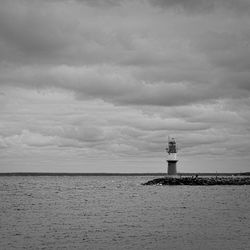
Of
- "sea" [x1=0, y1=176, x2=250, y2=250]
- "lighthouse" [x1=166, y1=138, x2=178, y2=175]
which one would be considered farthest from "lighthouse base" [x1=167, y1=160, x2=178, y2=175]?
"sea" [x1=0, y1=176, x2=250, y2=250]

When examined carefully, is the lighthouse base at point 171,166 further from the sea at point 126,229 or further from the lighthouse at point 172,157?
the sea at point 126,229

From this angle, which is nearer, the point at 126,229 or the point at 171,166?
the point at 126,229

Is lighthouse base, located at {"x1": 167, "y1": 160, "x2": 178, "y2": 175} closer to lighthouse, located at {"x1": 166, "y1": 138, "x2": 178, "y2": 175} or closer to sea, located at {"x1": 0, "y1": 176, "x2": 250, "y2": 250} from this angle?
lighthouse, located at {"x1": 166, "y1": 138, "x2": 178, "y2": 175}

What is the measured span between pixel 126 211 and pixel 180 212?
15.6ft

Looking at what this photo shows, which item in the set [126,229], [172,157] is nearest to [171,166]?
[172,157]

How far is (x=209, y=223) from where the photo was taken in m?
31.9

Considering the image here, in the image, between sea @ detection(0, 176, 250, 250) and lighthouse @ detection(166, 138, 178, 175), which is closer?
sea @ detection(0, 176, 250, 250)

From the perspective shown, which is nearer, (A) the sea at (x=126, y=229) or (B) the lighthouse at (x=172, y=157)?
(A) the sea at (x=126, y=229)

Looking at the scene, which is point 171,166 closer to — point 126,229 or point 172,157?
point 172,157

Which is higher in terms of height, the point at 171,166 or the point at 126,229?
the point at 171,166

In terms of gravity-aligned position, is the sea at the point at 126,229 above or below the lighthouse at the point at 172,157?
below

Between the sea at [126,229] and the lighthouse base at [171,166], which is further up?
the lighthouse base at [171,166]

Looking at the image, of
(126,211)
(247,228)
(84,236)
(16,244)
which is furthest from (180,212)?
(16,244)

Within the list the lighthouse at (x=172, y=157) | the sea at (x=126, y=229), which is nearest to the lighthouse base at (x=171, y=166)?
the lighthouse at (x=172, y=157)
